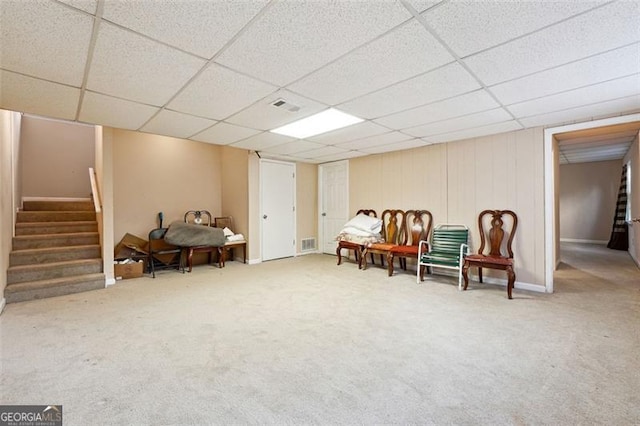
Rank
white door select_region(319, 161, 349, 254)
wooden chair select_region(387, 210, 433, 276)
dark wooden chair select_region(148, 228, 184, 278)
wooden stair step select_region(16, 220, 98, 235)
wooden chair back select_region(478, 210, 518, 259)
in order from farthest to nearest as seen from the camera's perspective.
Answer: white door select_region(319, 161, 349, 254) < dark wooden chair select_region(148, 228, 184, 278) < wooden chair select_region(387, 210, 433, 276) < wooden stair step select_region(16, 220, 98, 235) < wooden chair back select_region(478, 210, 518, 259)

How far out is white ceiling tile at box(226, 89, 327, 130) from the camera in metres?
2.71

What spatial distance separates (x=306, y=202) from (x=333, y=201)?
0.67 metres

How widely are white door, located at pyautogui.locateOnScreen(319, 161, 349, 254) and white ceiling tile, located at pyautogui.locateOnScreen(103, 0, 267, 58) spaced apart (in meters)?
4.62

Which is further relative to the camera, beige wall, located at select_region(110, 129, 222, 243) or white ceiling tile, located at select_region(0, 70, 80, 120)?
beige wall, located at select_region(110, 129, 222, 243)

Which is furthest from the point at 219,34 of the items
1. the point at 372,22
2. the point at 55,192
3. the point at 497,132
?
the point at 55,192

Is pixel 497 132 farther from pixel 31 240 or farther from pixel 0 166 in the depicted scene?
pixel 31 240

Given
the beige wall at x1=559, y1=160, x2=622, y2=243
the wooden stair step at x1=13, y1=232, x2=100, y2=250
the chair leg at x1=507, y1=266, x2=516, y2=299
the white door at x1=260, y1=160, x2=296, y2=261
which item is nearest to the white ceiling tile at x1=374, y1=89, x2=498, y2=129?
the chair leg at x1=507, y1=266, x2=516, y2=299

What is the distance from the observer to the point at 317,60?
2018 mm

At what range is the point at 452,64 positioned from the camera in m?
2.10

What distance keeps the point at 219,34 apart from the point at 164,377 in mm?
2235

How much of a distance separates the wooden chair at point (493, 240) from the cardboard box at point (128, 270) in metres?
4.96

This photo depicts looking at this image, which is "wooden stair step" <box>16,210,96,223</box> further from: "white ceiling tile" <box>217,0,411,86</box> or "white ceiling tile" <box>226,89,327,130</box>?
"white ceiling tile" <box>217,0,411,86</box>

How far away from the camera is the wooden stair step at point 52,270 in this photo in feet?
11.7

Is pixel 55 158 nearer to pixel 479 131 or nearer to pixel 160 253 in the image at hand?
pixel 160 253
